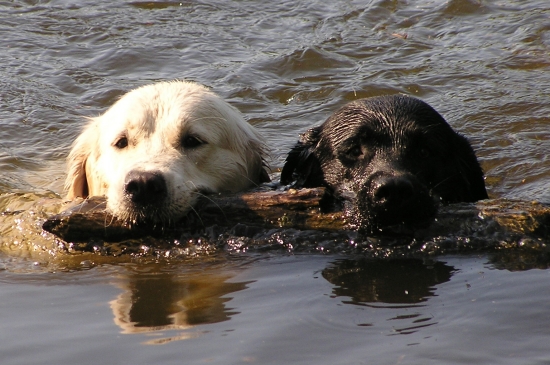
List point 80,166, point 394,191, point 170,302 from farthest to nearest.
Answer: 1. point 80,166
2. point 394,191
3. point 170,302

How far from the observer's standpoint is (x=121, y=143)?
5895 mm

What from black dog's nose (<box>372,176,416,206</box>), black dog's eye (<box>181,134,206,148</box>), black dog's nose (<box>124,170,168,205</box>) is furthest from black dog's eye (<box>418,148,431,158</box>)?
black dog's nose (<box>124,170,168,205</box>)

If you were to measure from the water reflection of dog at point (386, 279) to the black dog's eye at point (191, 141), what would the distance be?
56.1 inches

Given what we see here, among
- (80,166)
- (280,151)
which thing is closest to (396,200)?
(80,166)

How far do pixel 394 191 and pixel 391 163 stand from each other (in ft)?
1.52

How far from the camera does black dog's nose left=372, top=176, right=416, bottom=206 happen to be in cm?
486

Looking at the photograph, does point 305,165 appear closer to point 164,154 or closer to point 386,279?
point 164,154

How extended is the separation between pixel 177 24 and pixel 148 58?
3.67 feet

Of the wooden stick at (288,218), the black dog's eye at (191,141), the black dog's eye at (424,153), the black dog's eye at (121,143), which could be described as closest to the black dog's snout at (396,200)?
the wooden stick at (288,218)

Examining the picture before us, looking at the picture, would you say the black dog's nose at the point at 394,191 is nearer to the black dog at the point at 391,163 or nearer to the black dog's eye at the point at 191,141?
the black dog at the point at 391,163

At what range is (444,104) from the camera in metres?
9.27

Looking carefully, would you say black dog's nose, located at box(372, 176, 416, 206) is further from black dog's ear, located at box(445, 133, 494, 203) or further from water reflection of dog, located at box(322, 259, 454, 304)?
black dog's ear, located at box(445, 133, 494, 203)

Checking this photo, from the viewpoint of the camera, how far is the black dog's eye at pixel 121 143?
5871mm

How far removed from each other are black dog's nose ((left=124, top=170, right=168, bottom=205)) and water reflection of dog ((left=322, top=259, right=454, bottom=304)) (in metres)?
1.06
